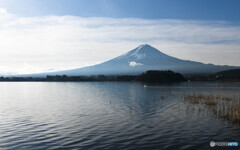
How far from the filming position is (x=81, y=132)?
17953mm

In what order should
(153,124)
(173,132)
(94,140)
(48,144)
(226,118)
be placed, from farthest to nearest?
(226,118) → (153,124) → (173,132) → (94,140) → (48,144)

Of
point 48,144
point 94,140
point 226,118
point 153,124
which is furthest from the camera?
point 226,118

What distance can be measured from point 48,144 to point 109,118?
955cm

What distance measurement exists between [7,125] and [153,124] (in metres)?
12.8

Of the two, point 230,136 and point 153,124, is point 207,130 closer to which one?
point 230,136

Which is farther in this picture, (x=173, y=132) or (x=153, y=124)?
(x=153, y=124)

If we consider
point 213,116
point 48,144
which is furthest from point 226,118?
point 48,144

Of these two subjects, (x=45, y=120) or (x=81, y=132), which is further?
(x=45, y=120)

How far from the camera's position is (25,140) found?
1590 centimetres

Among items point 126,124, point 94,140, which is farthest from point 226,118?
point 94,140

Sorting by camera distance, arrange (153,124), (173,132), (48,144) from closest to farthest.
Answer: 1. (48,144)
2. (173,132)
3. (153,124)

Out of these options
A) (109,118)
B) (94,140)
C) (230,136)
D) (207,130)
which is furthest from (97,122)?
(230,136)

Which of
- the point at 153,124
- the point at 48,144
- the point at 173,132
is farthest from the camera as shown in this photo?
the point at 153,124

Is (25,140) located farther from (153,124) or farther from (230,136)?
(230,136)
